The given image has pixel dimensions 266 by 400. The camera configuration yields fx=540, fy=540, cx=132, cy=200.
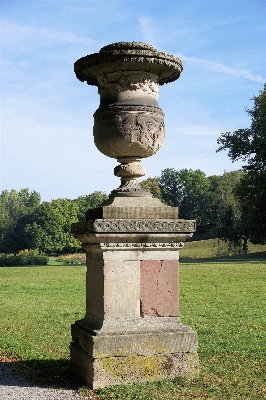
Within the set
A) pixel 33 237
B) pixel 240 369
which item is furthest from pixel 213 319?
pixel 33 237

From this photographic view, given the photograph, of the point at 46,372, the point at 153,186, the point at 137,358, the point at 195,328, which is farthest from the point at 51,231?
the point at 137,358

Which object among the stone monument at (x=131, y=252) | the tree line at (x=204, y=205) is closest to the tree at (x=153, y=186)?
the tree line at (x=204, y=205)

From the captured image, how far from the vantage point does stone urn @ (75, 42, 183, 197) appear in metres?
5.92

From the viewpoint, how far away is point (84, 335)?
590 cm

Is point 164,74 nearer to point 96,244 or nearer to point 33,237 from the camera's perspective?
point 96,244

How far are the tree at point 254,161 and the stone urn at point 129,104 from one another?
33.1m

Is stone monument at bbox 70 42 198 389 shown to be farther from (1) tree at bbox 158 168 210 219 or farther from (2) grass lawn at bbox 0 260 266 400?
(1) tree at bbox 158 168 210 219

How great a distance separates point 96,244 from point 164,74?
2.18 m

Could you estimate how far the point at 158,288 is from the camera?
5.87 meters

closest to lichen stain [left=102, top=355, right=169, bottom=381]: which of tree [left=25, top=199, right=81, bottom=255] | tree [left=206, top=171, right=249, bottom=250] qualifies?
tree [left=206, top=171, right=249, bottom=250]

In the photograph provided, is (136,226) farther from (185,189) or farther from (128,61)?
(185,189)

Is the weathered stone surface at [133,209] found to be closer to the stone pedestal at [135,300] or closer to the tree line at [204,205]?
the stone pedestal at [135,300]

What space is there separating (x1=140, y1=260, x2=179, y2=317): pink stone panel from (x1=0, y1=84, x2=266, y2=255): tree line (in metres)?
33.3

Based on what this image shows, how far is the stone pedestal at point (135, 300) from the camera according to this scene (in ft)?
18.4
